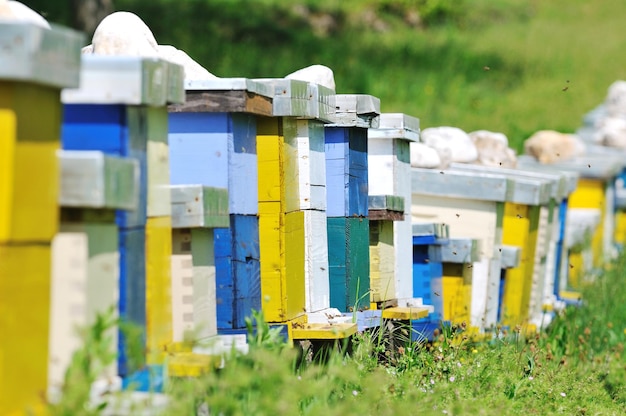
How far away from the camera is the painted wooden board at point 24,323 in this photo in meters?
2.73

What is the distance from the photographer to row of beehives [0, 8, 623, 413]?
9.17ft

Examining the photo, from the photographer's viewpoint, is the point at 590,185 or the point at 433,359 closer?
the point at 433,359

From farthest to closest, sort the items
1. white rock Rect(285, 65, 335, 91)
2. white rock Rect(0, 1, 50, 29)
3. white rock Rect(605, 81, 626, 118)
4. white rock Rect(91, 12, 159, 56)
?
white rock Rect(605, 81, 626, 118), white rock Rect(285, 65, 335, 91), white rock Rect(91, 12, 159, 56), white rock Rect(0, 1, 50, 29)

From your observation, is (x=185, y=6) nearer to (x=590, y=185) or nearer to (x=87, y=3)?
(x=87, y=3)

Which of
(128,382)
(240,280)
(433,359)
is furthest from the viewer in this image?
(433,359)

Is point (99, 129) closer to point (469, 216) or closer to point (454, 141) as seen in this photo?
point (469, 216)

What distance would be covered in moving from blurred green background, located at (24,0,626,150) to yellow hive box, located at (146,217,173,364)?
1152 centimetres

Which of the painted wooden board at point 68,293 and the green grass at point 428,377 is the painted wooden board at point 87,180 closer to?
the painted wooden board at point 68,293

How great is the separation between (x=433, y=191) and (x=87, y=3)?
923 cm

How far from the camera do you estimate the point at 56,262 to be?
2.93 metres

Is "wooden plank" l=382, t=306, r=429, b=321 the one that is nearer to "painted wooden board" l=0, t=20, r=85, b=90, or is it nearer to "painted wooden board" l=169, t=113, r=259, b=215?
"painted wooden board" l=169, t=113, r=259, b=215

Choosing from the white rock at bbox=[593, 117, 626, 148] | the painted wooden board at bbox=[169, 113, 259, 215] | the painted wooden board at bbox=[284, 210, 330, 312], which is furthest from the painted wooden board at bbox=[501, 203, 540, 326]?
the white rock at bbox=[593, 117, 626, 148]

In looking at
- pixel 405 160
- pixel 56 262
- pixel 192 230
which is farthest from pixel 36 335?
pixel 405 160

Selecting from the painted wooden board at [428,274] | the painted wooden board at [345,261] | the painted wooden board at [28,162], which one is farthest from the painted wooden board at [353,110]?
the painted wooden board at [28,162]
